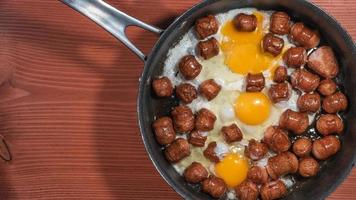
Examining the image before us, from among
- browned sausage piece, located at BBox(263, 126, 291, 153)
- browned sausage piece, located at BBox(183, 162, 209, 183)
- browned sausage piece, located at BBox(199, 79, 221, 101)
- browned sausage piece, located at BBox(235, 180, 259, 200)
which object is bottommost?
browned sausage piece, located at BBox(235, 180, 259, 200)

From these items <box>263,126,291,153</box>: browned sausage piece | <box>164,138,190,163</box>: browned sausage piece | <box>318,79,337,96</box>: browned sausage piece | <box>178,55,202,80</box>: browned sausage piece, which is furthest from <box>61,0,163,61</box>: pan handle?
<box>318,79,337,96</box>: browned sausage piece

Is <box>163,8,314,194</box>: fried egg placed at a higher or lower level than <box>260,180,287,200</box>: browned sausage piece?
higher

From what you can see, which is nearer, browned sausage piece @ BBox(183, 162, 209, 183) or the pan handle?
the pan handle

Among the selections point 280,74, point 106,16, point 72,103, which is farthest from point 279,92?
point 72,103

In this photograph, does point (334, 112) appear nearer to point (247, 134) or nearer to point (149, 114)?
point (247, 134)

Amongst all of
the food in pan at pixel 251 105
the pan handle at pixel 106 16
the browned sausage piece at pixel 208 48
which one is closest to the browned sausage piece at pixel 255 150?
the food in pan at pixel 251 105

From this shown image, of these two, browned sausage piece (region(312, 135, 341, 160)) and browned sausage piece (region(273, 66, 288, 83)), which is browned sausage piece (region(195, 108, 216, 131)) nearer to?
browned sausage piece (region(273, 66, 288, 83))

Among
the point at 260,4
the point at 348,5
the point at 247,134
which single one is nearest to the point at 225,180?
the point at 247,134

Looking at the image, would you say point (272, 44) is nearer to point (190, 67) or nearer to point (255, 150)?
point (190, 67)
